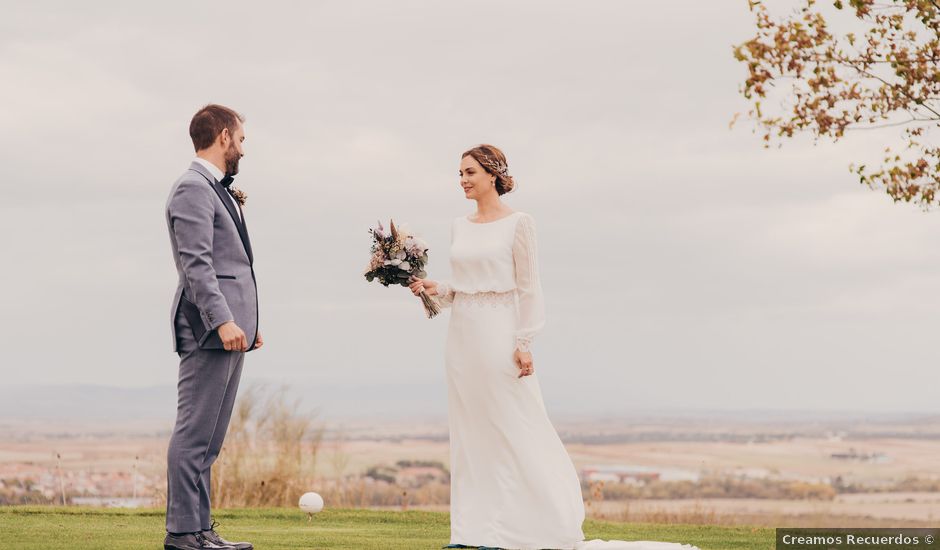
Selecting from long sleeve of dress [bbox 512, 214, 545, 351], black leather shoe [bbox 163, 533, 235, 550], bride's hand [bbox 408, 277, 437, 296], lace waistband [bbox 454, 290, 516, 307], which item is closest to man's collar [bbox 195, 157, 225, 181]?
bride's hand [bbox 408, 277, 437, 296]

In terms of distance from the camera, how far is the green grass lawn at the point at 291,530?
25.9 ft

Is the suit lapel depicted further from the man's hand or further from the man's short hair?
the man's hand

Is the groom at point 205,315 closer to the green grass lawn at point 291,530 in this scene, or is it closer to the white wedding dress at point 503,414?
the green grass lawn at point 291,530

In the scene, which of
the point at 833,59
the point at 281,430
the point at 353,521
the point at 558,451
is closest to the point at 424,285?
the point at 558,451

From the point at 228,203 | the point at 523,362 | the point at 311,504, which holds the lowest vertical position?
the point at 311,504

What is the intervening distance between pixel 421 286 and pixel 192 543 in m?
2.18

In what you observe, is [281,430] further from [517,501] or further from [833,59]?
[833,59]

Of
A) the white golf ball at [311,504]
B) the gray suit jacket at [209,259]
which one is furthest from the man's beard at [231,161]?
the white golf ball at [311,504]

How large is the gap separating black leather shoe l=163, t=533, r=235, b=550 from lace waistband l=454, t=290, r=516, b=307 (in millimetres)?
2125

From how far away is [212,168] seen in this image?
254 inches

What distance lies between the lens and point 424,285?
294 inches

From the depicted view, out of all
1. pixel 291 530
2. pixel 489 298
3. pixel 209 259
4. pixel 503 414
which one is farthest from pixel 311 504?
pixel 209 259

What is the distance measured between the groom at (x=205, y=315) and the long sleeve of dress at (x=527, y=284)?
168cm

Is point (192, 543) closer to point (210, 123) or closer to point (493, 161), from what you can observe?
point (210, 123)
